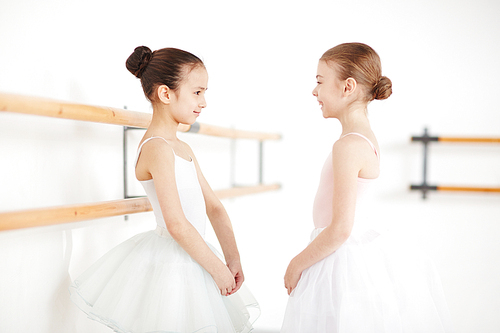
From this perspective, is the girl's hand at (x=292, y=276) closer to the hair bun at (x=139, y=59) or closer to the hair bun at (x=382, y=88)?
the hair bun at (x=382, y=88)

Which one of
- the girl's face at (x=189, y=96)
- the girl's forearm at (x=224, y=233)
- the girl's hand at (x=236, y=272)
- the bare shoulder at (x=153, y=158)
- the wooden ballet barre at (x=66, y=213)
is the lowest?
the girl's hand at (x=236, y=272)

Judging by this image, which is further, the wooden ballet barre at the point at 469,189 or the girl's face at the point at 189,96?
the wooden ballet barre at the point at 469,189

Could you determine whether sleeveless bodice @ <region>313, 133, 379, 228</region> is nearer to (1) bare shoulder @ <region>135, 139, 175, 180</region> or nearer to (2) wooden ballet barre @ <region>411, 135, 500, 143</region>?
(1) bare shoulder @ <region>135, 139, 175, 180</region>

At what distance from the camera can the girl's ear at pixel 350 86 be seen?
88 centimetres

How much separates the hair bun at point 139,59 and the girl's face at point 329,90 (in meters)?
0.36

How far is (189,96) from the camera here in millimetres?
879

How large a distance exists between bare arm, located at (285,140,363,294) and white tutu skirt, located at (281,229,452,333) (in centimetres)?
3

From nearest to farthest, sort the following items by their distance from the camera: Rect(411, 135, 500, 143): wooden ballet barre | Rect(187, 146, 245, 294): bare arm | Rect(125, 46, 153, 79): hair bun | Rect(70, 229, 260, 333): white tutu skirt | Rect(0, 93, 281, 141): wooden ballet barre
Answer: Rect(0, 93, 281, 141): wooden ballet barre, Rect(70, 229, 260, 333): white tutu skirt, Rect(125, 46, 153, 79): hair bun, Rect(187, 146, 245, 294): bare arm, Rect(411, 135, 500, 143): wooden ballet barre

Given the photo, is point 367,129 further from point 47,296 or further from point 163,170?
point 47,296

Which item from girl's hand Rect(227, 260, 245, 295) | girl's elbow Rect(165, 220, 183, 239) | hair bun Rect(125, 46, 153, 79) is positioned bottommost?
girl's hand Rect(227, 260, 245, 295)

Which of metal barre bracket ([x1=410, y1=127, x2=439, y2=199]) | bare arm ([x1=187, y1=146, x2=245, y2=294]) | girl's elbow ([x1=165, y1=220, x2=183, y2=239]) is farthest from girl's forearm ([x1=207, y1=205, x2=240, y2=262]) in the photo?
metal barre bracket ([x1=410, y1=127, x2=439, y2=199])

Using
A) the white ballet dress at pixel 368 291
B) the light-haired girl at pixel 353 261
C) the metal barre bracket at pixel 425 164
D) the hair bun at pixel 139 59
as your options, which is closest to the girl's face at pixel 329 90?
the light-haired girl at pixel 353 261

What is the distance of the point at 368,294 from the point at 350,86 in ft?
1.32

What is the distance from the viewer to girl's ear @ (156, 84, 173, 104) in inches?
33.8
